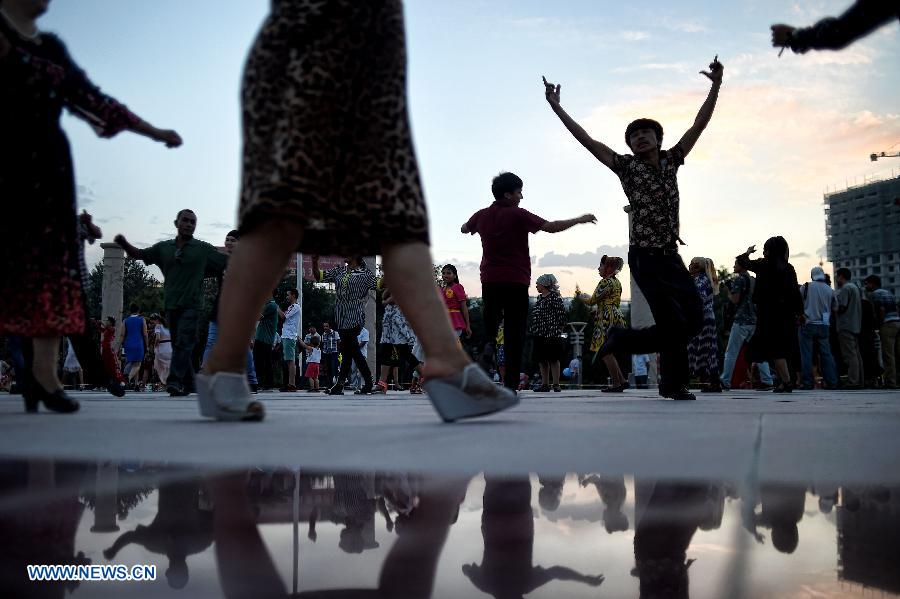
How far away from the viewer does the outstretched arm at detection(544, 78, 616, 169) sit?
5555 mm

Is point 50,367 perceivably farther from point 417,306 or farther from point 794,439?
point 794,439

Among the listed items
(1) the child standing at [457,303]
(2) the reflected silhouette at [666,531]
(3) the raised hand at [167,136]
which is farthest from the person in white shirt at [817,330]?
(2) the reflected silhouette at [666,531]

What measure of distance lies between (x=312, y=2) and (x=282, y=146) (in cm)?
48

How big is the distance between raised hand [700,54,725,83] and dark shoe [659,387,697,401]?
2.25 meters

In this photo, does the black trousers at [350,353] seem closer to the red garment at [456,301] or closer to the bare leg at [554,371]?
the red garment at [456,301]

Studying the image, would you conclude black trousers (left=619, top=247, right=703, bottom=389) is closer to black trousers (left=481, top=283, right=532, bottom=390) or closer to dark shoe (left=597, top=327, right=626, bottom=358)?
dark shoe (left=597, top=327, right=626, bottom=358)

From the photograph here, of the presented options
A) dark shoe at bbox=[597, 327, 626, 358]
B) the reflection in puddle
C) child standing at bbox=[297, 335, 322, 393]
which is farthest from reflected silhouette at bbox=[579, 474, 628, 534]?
child standing at bbox=[297, 335, 322, 393]

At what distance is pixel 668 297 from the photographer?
5.55 metres

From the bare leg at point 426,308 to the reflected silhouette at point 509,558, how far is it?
1.51 metres

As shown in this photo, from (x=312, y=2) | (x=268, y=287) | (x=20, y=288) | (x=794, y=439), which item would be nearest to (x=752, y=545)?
(x=794, y=439)

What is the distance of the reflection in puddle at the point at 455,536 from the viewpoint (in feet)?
2.19

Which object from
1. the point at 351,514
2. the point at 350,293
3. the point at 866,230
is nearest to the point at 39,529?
the point at 351,514

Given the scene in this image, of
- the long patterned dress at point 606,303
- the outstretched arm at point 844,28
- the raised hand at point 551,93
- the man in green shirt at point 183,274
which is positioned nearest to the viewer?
the outstretched arm at point 844,28

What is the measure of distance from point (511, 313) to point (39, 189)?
412 cm
